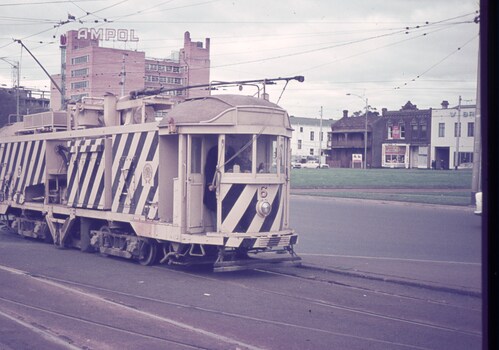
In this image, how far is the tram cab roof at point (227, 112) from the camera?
12.2 metres

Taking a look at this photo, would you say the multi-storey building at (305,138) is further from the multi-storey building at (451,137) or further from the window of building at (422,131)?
the multi-storey building at (451,137)

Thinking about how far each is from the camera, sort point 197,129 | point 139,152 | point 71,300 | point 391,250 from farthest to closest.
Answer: point 391,250
point 139,152
point 197,129
point 71,300

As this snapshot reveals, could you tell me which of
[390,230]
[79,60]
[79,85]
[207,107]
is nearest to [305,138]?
[79,85]

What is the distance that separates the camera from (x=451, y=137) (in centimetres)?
7719

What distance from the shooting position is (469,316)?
9.18 m

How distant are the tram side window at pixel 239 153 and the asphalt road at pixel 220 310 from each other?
210 cm

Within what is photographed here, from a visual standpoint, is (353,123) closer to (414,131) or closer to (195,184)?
(414,131)

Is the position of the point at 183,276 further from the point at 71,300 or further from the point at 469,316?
the point at 469,316

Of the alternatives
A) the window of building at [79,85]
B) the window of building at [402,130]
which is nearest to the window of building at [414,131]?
the window of building at [402,130]

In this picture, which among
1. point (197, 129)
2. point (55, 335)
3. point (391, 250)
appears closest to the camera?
point (55, 335)

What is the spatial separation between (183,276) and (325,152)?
105m

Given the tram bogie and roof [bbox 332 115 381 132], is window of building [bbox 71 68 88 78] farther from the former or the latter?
the tram bogie

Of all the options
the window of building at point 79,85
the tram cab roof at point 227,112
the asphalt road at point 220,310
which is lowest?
the asphalt road at point 220,310
